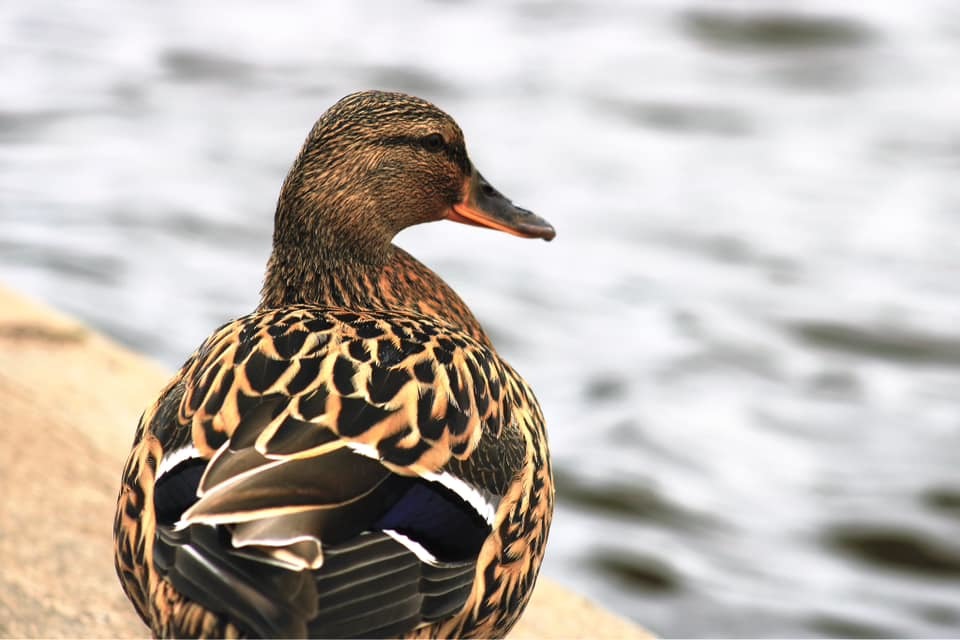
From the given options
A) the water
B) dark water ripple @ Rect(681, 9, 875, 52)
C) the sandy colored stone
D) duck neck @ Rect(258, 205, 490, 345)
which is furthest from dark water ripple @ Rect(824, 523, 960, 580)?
dark water ripple @ Rect(681, 9, 875, 52)

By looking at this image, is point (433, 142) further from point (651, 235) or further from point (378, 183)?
point (651, 235)

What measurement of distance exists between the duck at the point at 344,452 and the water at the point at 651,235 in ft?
7.53

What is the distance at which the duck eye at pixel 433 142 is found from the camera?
3.40 m

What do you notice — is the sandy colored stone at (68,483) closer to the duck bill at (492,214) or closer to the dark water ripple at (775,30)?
the duck bill at (492,214)

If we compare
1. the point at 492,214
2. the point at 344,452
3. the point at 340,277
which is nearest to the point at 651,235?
the point at 492,214

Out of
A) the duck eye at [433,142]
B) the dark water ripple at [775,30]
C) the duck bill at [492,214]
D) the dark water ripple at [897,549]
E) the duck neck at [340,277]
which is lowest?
the dark water ripple at [897,549]

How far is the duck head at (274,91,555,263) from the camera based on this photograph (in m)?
3.25

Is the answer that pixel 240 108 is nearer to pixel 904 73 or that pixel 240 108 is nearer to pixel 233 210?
pixel 233 210

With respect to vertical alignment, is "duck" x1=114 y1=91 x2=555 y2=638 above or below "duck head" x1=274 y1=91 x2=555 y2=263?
below

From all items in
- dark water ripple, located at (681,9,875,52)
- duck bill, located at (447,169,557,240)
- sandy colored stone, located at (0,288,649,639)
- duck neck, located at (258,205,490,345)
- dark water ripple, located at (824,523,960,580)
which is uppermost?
duck bill, located at (447,169,557,240)

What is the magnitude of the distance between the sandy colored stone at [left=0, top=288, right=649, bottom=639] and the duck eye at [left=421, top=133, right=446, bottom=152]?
1.12m

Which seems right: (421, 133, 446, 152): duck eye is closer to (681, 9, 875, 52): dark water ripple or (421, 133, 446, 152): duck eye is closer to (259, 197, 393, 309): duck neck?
(259, 197, 393, 309): duck neck

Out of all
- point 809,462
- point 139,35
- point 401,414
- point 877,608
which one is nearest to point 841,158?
point 809,462

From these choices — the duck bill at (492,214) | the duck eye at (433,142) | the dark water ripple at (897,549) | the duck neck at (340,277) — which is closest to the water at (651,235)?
the dark water ripple at (897,549)
